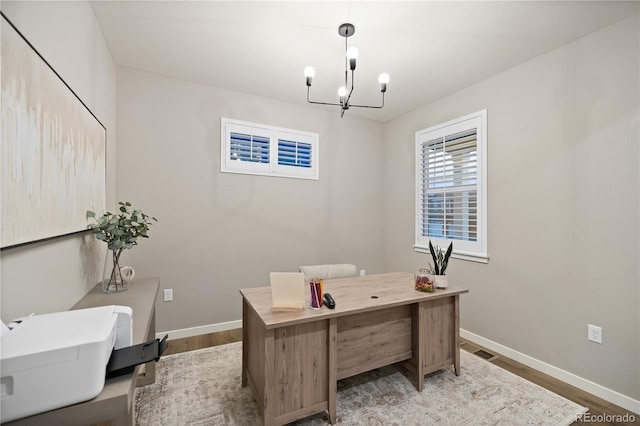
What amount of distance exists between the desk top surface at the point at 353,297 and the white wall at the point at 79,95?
37.4 inches

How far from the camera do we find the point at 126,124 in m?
2.65

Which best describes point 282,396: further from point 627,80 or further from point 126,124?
point 627,80

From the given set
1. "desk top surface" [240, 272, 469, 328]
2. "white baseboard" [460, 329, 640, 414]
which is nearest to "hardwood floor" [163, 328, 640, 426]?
"white baseboard" [460, 329, 640, 414]

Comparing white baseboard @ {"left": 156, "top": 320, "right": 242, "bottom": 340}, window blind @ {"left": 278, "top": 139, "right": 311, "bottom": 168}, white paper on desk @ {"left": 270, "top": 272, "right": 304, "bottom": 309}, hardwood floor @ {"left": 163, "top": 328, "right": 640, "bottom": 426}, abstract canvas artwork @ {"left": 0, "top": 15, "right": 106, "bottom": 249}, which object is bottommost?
hardwood floor @ {"left": 163, "top": 328, "right": 640, "bottom": 426}

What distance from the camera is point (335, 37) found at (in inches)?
85.8

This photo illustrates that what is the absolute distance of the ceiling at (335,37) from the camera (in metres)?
1.88

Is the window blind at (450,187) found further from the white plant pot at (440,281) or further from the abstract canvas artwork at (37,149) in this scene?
the abstract canvas artwork at (37,149)

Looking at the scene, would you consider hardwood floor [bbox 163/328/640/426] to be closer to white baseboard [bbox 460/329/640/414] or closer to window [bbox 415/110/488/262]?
white baseboard [bbox 460/329/640/414]

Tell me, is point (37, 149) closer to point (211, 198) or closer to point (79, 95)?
point (79, 95)

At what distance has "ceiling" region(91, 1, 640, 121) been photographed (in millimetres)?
1884

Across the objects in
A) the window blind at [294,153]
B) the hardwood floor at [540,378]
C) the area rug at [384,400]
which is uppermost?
the window blind at [294,153]

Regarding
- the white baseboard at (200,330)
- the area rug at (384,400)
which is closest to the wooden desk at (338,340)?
the area rug at (384,400)

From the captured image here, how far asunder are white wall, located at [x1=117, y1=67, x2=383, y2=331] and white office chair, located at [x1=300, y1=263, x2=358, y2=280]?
1.00m

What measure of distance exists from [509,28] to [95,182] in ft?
10.5
